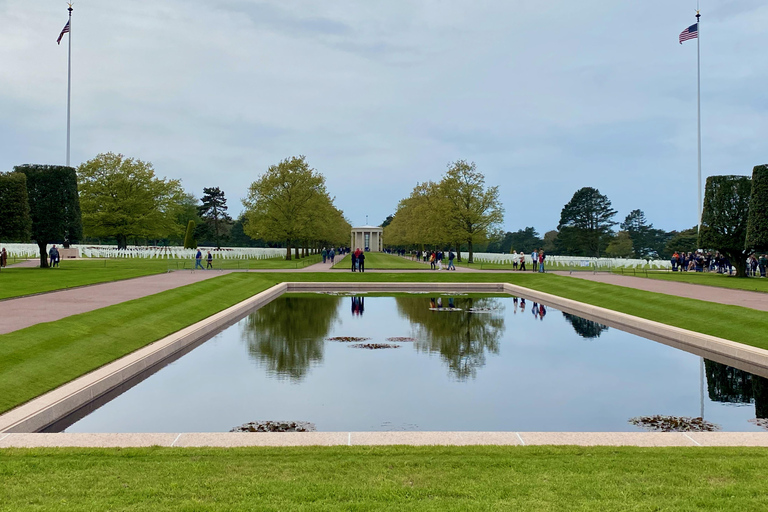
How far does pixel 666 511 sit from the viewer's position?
4.98 metres

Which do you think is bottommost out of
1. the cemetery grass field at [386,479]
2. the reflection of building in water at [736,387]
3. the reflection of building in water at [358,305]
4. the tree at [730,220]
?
the reflection of building in water at [736,387]

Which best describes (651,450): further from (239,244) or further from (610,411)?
(239,244)

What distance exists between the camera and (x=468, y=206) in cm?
6594

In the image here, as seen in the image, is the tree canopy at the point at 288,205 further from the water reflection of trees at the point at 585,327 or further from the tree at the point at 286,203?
the water reflection of trees at the point at 585,327

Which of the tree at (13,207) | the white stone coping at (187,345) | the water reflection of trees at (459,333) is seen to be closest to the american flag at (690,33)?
the white stone coping at (187,345)

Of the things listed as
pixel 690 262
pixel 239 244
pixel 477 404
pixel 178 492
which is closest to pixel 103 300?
pixel 477 404

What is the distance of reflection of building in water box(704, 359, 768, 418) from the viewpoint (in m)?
9.82

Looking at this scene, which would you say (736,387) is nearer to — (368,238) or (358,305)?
(358,305)

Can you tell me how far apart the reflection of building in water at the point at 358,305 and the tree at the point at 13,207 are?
940 inches

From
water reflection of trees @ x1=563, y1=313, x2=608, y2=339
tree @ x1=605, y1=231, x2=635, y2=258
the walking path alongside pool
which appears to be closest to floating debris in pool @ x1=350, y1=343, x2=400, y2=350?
water reflection of trees @ x1=563, y1=313, x2=608, y2=339

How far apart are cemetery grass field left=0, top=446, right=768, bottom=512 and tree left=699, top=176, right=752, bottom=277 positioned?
34.8 m

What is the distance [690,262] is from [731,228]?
527 inches

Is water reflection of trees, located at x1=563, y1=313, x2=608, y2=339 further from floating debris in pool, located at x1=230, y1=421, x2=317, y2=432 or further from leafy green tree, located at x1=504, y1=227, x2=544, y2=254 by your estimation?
leafy green tree, located at x1=504, y1=227, x2=544, y2=254

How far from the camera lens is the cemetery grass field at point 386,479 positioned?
5129 millimetres
